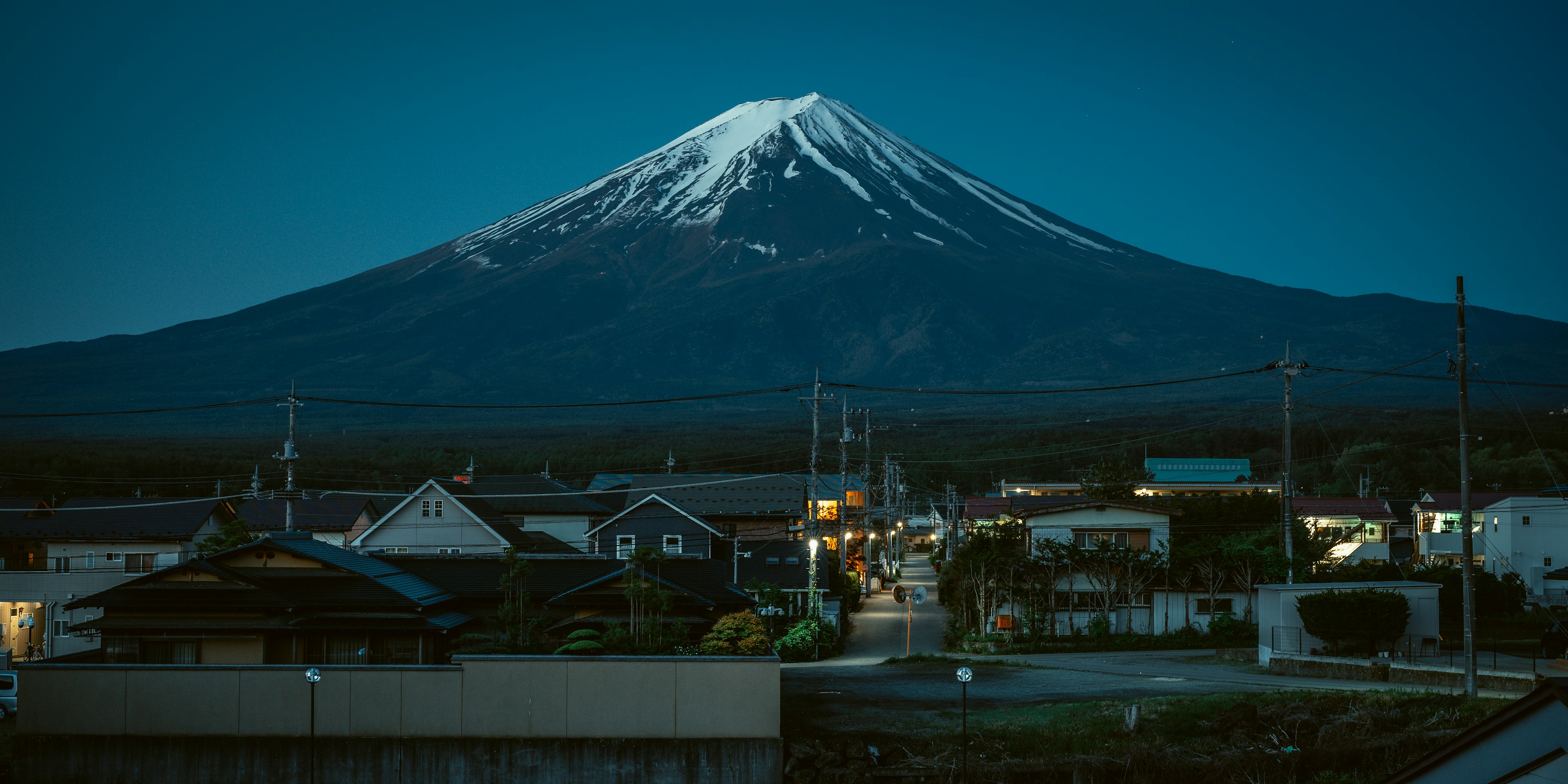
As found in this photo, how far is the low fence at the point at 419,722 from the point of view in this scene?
1504 cm

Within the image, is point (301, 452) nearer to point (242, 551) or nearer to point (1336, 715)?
point (242, 551)

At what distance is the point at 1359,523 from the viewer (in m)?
46.4

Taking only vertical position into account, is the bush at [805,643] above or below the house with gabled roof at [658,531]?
below

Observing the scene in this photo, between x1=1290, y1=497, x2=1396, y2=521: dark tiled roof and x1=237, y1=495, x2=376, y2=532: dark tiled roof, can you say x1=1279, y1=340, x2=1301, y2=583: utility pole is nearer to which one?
x1=1290, y1=497, x2=1396, y2=521: dark tiled roof

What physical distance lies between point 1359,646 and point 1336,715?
6.45 m

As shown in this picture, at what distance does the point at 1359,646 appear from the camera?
22188 mm

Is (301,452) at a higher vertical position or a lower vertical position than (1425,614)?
higher

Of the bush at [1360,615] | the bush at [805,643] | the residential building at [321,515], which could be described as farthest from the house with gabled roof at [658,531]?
the bush at [1360,615]

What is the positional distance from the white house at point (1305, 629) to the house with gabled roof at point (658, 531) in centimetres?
1611

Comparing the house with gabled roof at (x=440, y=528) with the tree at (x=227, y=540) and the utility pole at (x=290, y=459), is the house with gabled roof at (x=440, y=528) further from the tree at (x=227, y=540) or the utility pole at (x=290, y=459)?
the tree at (x=227, y=540)

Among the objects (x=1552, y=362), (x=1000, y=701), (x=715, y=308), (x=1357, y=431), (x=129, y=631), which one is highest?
(x=715, y=308)

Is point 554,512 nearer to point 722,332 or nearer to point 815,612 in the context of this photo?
point 815,612

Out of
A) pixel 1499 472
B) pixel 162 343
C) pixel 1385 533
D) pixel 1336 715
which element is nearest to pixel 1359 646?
pixel 1336 715

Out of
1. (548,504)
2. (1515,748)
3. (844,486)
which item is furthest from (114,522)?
(1515,748)
